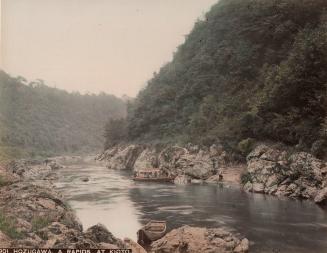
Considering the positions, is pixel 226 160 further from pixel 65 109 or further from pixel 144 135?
pixel 65 109

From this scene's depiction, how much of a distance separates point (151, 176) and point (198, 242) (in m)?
29.1

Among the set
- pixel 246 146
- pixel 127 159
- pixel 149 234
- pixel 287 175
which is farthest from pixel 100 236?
pixel 127 159

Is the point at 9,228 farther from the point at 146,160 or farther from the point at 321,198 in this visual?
the point at 146,160

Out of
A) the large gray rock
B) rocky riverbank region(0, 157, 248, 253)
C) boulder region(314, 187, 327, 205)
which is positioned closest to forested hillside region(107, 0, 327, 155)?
the large gray rock

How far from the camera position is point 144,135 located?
234ft

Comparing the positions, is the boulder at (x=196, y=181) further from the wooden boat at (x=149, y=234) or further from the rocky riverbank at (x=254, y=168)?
the wooden boat at (x=149, y=234)

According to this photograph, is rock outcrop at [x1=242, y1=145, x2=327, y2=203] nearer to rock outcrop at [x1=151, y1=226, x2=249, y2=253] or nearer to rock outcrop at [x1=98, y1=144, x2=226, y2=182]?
rock outcrop at [x1=98, y1=144, x2=226, y2=182]

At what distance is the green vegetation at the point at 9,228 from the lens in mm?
17578

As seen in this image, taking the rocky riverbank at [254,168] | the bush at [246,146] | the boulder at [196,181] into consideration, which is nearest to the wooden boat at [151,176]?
the rocky riverbank at [254,168]

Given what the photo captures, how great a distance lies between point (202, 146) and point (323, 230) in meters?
27.9

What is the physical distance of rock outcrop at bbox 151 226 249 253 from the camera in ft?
64.2

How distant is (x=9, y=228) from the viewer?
18141 millimetres

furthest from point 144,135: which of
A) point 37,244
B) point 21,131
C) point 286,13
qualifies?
point 37,244

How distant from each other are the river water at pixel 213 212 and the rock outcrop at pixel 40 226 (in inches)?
121
